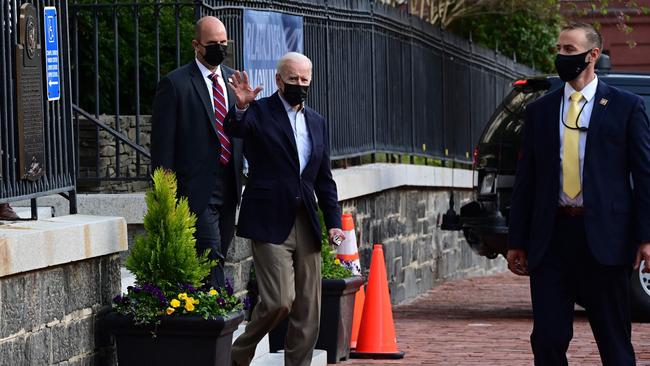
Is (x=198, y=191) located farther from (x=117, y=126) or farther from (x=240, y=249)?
(x=117, y=126)

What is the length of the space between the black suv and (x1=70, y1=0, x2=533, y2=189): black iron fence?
121 cm

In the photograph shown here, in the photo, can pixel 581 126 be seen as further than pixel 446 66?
No

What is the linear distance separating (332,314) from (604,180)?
11.6 feet

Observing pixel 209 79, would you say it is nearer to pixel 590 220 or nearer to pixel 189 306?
pixel 189 306

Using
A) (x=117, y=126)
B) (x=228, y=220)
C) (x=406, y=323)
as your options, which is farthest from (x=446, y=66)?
(x=228, y=220)

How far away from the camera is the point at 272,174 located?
8664mm

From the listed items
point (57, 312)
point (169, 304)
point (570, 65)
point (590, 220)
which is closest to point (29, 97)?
point (57, 312)

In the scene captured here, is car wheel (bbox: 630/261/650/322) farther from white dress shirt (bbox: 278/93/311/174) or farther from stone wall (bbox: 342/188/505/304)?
white dress shirt (bbox: 278/93/311/174)

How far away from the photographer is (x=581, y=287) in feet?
24.0

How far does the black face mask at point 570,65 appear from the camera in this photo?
24.3 ft

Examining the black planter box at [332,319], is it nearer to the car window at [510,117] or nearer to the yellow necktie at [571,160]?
the yellow necktie at [571,160]

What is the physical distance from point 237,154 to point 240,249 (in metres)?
1.65

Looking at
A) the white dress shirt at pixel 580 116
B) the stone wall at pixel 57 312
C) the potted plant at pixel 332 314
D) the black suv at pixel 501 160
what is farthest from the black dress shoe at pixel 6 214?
the black suv at pixel 501 160

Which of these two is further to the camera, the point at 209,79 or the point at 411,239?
the point at 411,239
